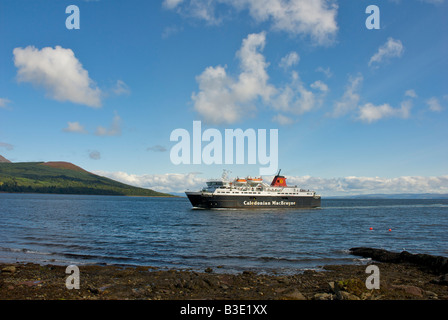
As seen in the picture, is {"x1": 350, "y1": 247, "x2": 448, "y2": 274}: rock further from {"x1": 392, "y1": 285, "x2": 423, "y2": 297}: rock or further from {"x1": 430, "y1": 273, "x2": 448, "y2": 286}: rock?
{"x1": 392, "y1": 285, "x2": 423, "y2": 297}: rock

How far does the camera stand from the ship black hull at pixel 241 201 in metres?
77.2

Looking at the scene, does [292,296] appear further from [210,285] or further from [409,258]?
[409,258]

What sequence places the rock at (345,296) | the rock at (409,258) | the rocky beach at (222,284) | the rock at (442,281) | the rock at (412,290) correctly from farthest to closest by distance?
1. the rock at (409,258)
2. the rock at (442,281)
3. the rock at (412,290)
4. the rocky beach at (222,284)
5. the rock at (345,296)

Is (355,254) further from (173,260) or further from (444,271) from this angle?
(173,260)

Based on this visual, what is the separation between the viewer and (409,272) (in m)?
18.3

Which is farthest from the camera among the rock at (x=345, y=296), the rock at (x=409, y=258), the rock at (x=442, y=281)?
the rock at (x=409, y=258)

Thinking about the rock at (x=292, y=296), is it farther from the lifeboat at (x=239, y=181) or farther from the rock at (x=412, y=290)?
the lifeboat at (x=239, y=181)

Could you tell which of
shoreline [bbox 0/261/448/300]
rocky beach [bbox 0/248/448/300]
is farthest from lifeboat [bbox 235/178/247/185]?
shoreline [bbox 0/261/448/300]

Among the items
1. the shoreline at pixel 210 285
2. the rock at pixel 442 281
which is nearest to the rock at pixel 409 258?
the shoreline at pixel 210 285

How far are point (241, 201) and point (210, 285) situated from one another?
65.6 m

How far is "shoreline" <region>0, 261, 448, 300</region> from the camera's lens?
12.1m

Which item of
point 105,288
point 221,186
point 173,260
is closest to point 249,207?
point 221,186
